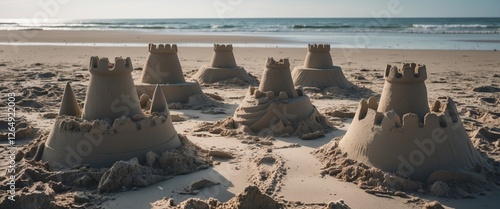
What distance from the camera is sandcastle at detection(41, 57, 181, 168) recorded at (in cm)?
389

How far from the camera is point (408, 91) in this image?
13.1 ft

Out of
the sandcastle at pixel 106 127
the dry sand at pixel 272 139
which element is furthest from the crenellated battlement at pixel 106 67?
the dry sand at pixel 272 139

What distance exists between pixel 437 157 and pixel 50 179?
3149mm

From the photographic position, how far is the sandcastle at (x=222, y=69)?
9516 mm

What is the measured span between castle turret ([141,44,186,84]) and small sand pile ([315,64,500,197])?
12.8ft

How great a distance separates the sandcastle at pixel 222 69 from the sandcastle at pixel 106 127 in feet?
17.1

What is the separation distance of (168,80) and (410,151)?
4.51m

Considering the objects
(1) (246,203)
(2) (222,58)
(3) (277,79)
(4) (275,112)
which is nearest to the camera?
(1) (246,203)

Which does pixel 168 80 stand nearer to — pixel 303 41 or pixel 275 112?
pixel 275 112

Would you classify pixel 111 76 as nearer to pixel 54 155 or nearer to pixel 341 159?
pixel 54 155

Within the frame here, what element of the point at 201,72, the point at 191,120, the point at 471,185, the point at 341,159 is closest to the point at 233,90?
the point at 201,72

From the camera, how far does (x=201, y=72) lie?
977cm

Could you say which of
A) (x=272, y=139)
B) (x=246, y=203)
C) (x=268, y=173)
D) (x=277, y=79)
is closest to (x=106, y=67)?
(x=268, y=173)

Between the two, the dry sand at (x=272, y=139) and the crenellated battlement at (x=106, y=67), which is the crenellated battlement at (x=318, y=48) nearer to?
the dry sand at (x=272, y=139)
